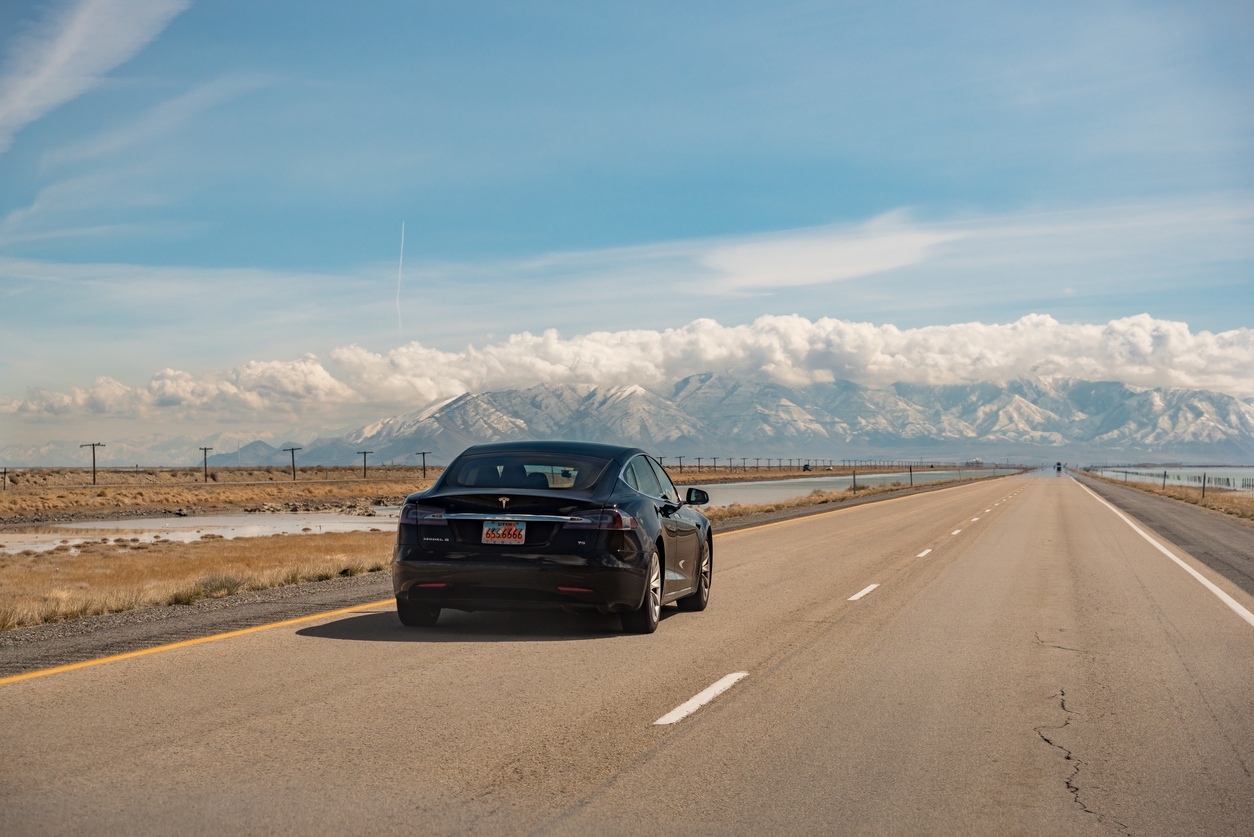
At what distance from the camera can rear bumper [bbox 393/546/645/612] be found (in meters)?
9.09

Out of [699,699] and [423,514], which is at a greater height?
[423,514]

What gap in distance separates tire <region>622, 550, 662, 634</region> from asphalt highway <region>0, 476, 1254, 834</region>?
17 centimetres

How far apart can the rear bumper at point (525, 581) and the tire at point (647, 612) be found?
0.69 feet

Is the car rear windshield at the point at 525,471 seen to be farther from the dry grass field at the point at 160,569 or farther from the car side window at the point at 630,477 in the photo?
the dry grass field at the point at 160,569

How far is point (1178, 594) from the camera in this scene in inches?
545

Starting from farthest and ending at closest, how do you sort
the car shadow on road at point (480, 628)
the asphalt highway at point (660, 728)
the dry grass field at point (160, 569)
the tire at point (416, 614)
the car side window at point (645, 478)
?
the dry grass field at point (160, 569)
the car side window at point (645, 478)
the tire at point (416, 614)
the car shadow on road at point (480, 628)
the asphalt highway at point (660, 728)

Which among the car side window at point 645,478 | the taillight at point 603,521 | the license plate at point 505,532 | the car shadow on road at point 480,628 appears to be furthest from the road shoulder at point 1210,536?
the license plate at point 505,532

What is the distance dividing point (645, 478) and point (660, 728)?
4.75 m

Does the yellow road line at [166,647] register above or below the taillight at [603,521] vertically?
below

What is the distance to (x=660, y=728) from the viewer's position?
623 centimetres

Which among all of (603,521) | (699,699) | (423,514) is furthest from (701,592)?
(699,699)

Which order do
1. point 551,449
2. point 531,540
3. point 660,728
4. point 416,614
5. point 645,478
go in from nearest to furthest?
point 660,728 → point 531,540 → point 416,614 → point 551,449 → point 645,478

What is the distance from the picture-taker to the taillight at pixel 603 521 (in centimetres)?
922

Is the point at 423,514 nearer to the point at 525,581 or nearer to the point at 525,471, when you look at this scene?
the point at 525,471
